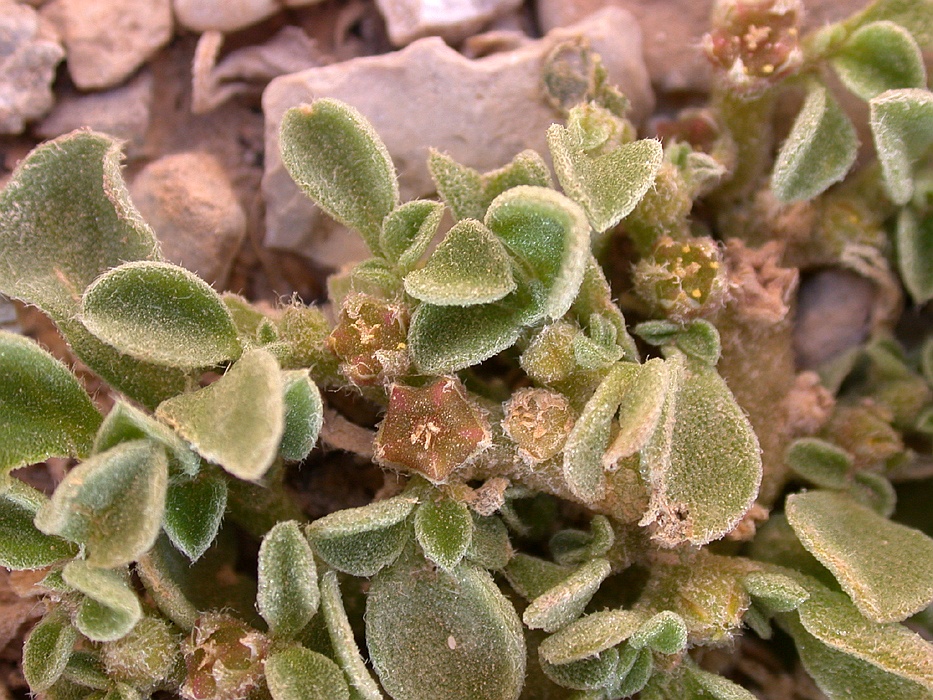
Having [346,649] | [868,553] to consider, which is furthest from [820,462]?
[346,649]

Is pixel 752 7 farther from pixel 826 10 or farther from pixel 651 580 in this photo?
pixel 651 580

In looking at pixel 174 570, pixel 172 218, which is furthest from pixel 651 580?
pixel 172 218

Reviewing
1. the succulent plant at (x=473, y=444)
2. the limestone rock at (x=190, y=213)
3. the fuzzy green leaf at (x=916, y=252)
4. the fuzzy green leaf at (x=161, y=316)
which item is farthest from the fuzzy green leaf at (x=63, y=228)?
the fuzzy green leaf at (x=916, y=252)

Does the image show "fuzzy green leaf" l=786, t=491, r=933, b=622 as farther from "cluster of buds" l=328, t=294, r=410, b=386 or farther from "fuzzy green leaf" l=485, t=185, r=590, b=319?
"cluster of buds" l=328, t=294, r=410, b=386

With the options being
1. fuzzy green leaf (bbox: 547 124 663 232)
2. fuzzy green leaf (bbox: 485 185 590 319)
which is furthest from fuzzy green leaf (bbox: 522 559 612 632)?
fuzzy green leaf (bbox: 547 124 663 232)

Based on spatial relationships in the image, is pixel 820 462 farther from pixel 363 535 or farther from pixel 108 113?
pixel 108 113
